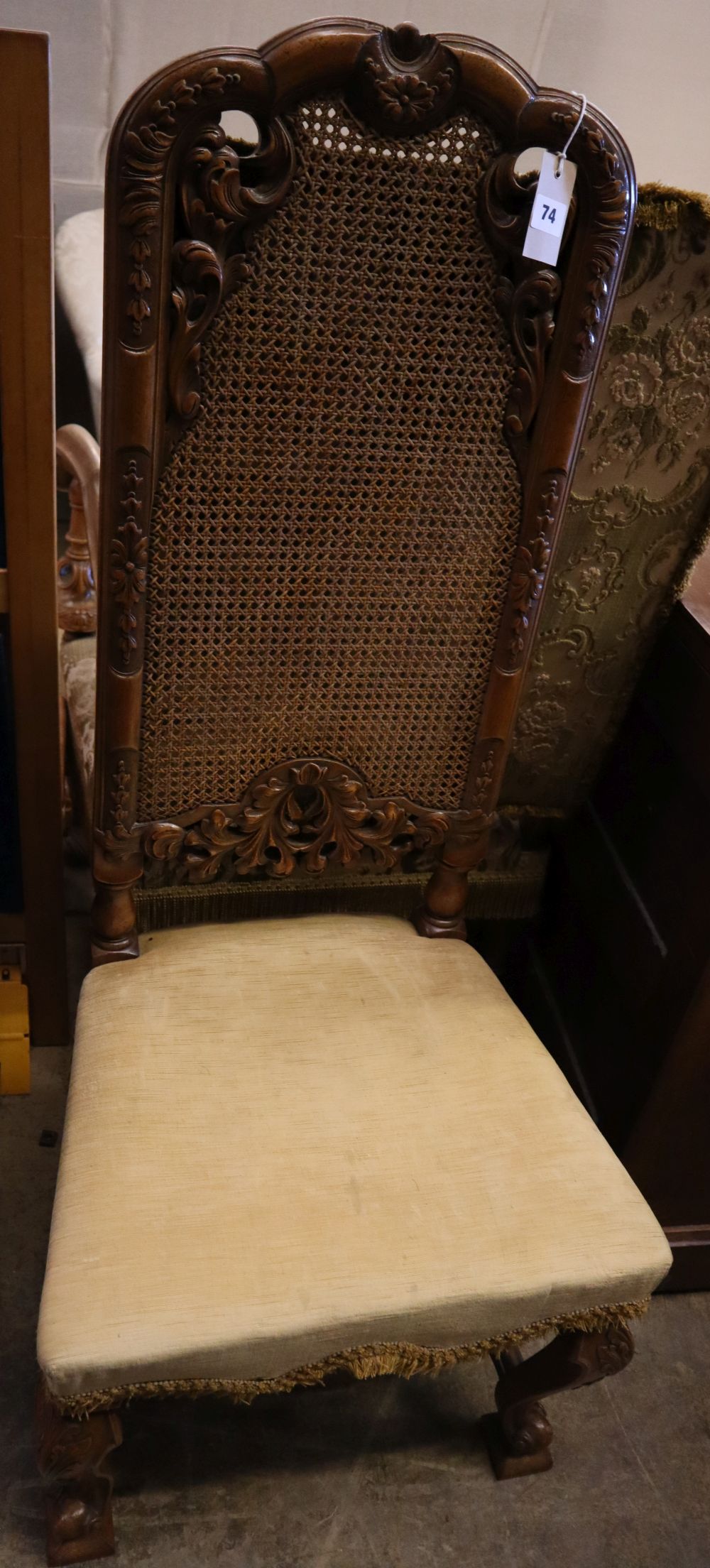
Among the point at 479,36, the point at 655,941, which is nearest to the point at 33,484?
the point at 655,941

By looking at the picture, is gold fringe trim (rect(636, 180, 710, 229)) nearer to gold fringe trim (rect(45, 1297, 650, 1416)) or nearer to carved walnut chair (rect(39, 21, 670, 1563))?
carved walnut chair (rect(39, 21, 670, 1563))

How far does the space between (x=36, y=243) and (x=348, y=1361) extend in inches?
41.8

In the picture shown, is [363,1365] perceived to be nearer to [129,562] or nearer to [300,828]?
[300,828]

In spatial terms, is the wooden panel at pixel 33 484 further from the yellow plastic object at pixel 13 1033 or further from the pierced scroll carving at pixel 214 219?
the pierced scroll carving at pixel 214 219

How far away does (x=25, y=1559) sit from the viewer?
1.02 meters

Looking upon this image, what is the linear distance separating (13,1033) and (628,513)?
41.1 inches

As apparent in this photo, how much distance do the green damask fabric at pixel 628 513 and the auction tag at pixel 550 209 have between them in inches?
6.9

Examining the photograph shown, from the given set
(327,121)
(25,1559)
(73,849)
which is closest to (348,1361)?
(25,1559)

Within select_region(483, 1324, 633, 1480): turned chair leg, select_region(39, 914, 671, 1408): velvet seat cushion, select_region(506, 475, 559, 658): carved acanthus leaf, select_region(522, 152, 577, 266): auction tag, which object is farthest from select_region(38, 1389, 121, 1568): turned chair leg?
select_region(522, 152, 577, 266): auction tag

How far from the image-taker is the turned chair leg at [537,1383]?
0.99 m

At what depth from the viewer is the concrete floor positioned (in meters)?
1.07

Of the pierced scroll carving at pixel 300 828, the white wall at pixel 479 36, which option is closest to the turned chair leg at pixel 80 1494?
the pierced scroll carving at pixel 300 828

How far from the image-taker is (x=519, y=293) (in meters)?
0.88

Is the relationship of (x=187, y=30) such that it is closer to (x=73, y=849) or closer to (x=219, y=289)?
(x=73, y=849)
